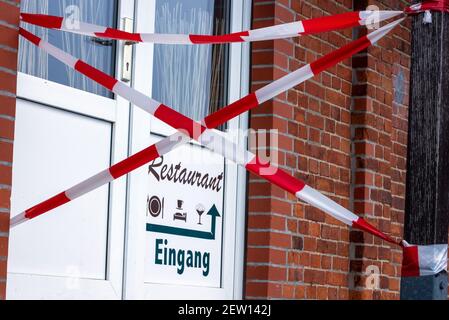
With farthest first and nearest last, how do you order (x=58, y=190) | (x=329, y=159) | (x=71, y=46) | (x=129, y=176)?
1. (x=329, y=159)
2. (x=129, y=176)
3. (x=71, y=46)
4. (x=58, y=190)

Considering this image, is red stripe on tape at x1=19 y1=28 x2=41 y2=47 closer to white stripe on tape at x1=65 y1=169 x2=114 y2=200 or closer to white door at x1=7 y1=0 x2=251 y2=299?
white door at x1=7 y1=0 x2=251 y2=299

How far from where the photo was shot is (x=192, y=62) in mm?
6219

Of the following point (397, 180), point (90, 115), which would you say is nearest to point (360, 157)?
point (397, 180)

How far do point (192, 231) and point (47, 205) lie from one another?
1.42 m

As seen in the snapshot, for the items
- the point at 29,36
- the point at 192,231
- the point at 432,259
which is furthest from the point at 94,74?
the point at 432,259

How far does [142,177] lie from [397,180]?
259 cm

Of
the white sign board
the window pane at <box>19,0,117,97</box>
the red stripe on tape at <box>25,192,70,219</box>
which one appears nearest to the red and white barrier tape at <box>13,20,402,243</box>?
the red stripe on tape at <box>25,192,70,219</box>

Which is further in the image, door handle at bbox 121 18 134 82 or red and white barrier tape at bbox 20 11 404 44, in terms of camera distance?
door handle at bbox 121 18 134 82

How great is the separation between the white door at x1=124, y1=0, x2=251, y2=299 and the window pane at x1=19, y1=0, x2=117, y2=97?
199mm

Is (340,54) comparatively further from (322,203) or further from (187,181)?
(187,181)

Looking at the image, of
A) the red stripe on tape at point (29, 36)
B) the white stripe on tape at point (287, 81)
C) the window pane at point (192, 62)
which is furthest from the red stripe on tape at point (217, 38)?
the window pane at point (192, 62)

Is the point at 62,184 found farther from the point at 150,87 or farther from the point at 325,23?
the point at 325,23

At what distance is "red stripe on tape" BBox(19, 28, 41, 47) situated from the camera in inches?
186
